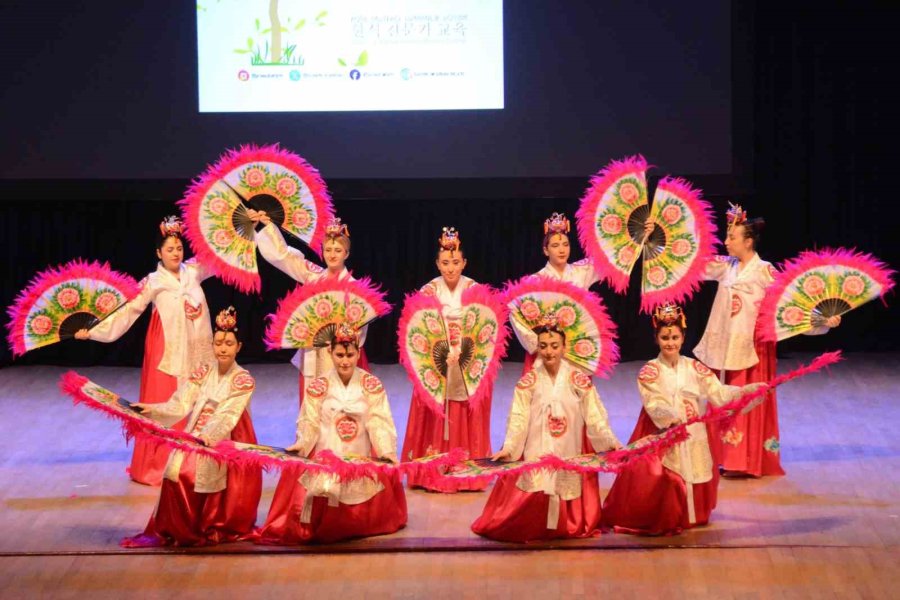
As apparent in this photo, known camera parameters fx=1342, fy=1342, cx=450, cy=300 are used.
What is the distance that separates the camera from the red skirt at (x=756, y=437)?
630cm

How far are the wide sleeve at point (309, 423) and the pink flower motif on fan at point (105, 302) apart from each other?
1476mm

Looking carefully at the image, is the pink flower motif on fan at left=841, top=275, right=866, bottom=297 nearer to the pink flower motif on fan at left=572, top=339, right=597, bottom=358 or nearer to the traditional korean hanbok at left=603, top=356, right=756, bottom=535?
the traditional korean hanbok at left=603, top=356, right=756, bottom=535

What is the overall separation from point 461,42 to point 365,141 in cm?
83

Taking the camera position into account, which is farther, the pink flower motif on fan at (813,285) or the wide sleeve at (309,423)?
the pink flower motif on fan at (813,285)

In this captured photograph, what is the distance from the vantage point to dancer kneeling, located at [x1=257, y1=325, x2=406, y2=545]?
5.20m

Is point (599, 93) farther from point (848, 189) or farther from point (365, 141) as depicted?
point (848, 189)

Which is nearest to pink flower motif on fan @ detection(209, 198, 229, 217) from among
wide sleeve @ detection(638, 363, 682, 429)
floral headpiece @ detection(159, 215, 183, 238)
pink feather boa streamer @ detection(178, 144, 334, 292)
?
pink feather boa streamer @ detection(178, 144, 334, 292)

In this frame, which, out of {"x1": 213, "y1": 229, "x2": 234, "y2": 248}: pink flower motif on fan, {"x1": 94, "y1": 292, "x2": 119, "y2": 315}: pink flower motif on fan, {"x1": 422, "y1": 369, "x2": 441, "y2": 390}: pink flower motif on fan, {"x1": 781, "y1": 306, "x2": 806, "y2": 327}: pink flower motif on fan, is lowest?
{"x1": 422, "y1": 369, "x2": 441, "y2": 390}: pink flower motif on fan

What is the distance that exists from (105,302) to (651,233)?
8.44ft

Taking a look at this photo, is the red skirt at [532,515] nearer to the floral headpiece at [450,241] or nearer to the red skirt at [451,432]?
the red skirt at [451,432]

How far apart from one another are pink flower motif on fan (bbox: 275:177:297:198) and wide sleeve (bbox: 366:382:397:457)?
154cm

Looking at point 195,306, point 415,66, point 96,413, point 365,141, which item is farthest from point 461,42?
point 96,413

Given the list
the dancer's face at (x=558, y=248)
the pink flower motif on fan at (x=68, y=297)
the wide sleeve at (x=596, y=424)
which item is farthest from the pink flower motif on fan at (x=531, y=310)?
A: the pink flower motif on fan at (x=68, y=297)

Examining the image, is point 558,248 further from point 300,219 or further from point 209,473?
point 209,473
